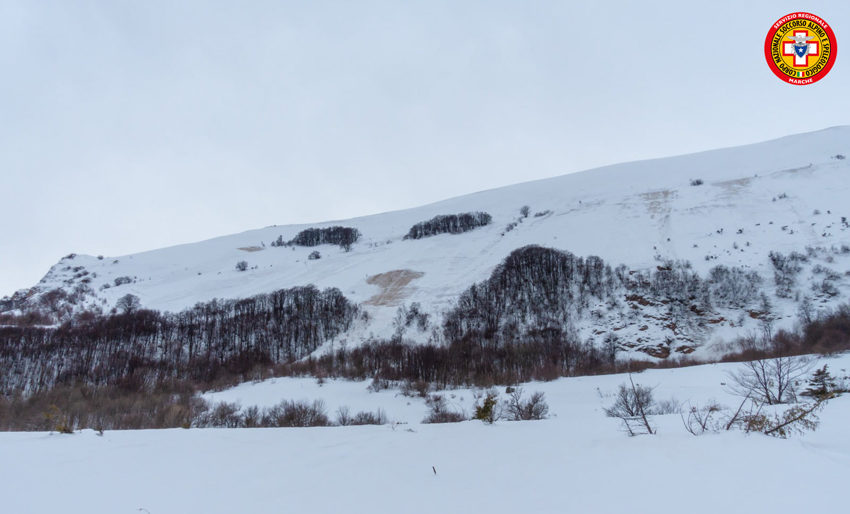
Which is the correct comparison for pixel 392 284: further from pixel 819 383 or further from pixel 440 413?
pixel 819 383

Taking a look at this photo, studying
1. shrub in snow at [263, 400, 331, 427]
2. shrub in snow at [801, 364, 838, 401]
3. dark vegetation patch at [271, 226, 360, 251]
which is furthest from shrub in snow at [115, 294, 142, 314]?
shrub in snow at [801, 364, 838, 401]

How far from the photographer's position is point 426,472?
16.0 ft

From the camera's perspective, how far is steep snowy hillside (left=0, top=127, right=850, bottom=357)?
28797 millimetres

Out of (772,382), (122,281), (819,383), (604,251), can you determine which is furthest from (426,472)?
(122,281)

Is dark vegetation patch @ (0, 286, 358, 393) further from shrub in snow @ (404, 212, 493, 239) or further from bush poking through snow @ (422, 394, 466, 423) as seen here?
shrub in snow @ (404, 212, 493, 239)

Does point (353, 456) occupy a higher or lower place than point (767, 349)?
higher

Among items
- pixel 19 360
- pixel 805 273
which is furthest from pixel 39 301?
pixel 805 273

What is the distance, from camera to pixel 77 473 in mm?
4480

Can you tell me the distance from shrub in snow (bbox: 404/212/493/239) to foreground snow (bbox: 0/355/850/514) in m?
49.3

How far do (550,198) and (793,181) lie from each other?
27041 millimetres

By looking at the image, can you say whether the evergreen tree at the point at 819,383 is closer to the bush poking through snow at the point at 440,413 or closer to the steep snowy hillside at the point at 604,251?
the steep snowy hillside at the point at 604,251

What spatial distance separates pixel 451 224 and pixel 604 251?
24.2 m

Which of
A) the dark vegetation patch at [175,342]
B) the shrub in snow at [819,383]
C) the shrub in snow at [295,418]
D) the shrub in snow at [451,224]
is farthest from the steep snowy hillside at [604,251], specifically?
the shrub in snow at [295,418]

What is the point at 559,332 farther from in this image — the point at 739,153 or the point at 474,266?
the point at 739,153
